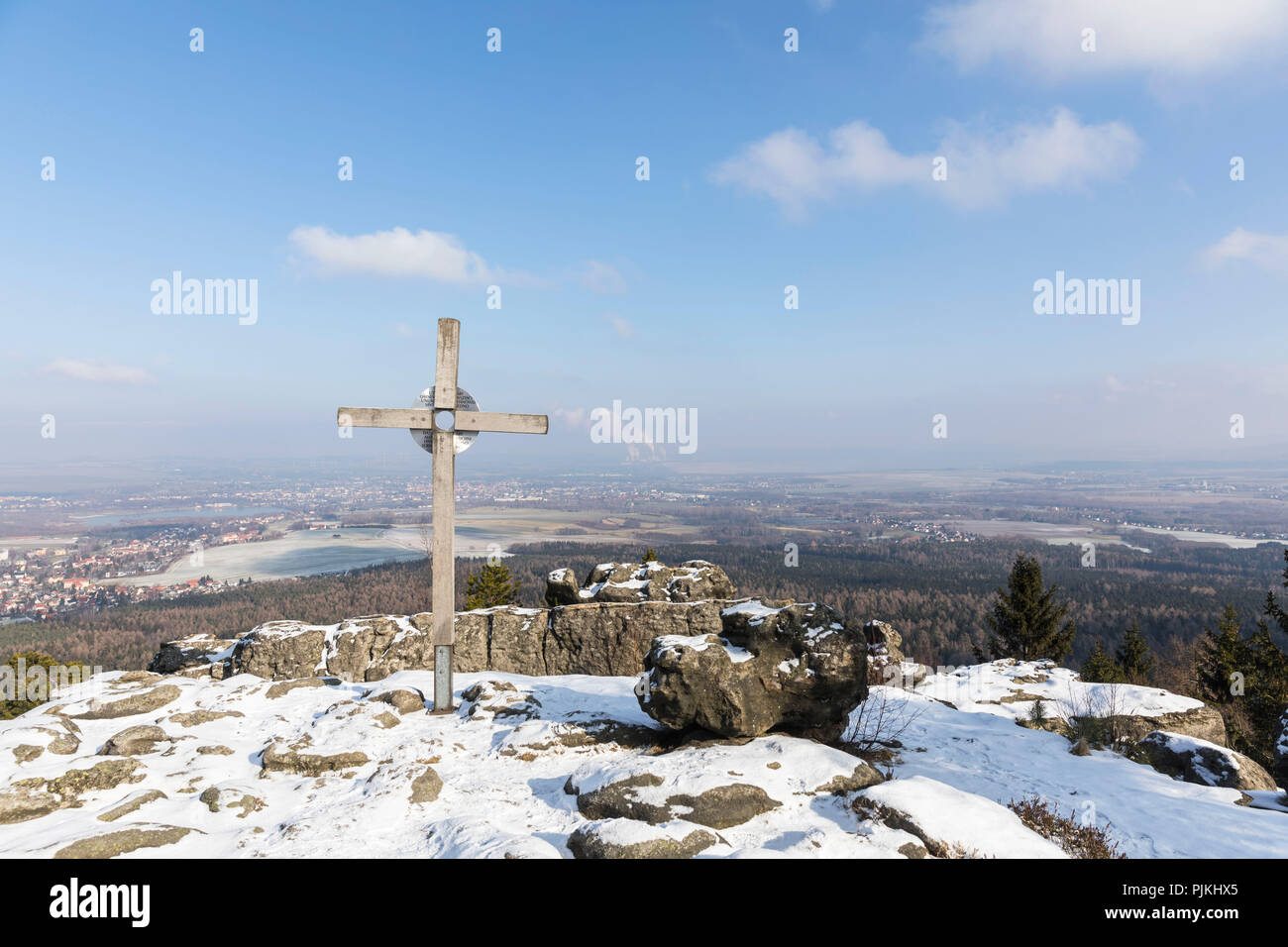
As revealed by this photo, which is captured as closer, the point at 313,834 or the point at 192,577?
the point at 313,834

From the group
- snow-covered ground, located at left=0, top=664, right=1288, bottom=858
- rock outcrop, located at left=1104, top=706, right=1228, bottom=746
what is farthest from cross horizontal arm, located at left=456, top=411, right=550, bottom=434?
rock outcrop, located at left=1104, top=706, right=1228, bottom=746

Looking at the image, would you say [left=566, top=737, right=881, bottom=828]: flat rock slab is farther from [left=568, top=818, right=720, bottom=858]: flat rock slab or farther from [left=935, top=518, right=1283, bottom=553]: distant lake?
[left=935, top=518, right=1283, bottom=553]: distant lake

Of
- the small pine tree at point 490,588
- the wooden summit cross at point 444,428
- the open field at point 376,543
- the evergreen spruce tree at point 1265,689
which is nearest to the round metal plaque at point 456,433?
the wooden summit cross at point 444,428

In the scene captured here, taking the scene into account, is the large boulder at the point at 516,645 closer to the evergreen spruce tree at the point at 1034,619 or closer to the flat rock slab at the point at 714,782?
the flat rock slab at the point at 714,782
